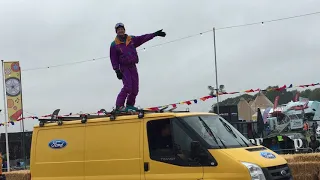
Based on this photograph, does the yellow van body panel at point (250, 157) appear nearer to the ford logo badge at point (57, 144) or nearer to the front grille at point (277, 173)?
the front grille at point (277, 173)

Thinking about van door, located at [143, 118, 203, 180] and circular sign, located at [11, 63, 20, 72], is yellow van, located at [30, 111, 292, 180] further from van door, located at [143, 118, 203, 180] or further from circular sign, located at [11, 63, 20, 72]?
circular sign, located at [11, 63, 20, 72]

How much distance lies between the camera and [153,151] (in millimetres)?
7336

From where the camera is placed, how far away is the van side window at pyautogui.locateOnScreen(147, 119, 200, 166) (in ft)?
23.3

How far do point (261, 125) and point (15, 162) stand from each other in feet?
53.6

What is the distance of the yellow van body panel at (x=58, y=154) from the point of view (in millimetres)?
8047

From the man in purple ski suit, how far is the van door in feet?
8.64

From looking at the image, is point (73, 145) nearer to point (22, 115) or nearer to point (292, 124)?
point (22, 115)

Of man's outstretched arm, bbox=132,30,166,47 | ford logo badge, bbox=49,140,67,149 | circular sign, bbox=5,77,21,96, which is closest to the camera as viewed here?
ford logo badge, bbox=49,140,67,149

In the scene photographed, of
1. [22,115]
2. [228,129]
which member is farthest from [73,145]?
[22,115]

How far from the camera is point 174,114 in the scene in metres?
7.35

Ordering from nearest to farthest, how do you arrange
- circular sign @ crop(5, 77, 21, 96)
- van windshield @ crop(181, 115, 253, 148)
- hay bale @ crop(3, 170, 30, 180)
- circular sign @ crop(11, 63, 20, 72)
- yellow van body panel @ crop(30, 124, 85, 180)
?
van windshield @ crop(181, 115, 253, 148)
yellow van body panel @ crop(30, 124, 85, 180)
hay bale @ crop(3, 170, 30, 180)
circular sign @ crop(5, 77, 21, 96)
circular sign @ crop(11, 63, 20, 72)

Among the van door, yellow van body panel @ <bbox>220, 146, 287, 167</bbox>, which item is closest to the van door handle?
the van door

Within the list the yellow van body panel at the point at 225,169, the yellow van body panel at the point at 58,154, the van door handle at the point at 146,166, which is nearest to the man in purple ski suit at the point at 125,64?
the yellow van body panel at the point at 58,154

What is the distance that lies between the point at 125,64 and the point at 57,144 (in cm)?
253
